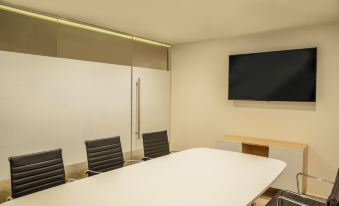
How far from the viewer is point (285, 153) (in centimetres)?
376

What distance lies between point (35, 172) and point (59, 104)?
1466 millimetres

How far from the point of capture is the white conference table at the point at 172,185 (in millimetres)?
1850

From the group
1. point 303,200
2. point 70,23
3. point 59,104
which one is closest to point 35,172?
point 59,104

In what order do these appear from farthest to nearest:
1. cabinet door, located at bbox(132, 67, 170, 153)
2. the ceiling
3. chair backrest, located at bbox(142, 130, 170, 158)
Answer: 1. cabinet door, located at bbox(132, 67, 170, 153)
2. chair backrest, located at bbox(142, 130, 170, 158)
3. the ceiling

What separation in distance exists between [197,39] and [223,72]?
0.81 metres

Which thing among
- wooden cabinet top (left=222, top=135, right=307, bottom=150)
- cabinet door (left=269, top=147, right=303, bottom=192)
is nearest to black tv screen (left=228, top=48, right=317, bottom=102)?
wooden cabinet top (left=222, top=135, right=307, bottom=150)

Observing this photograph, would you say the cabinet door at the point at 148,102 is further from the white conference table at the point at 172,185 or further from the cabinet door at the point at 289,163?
the cabinet door at the point at 289,163

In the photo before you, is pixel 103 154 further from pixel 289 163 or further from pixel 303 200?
pixel 289 163

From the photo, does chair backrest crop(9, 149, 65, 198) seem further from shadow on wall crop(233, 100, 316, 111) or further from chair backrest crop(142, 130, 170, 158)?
shadow on wall crop(233, 100, 316, 111)

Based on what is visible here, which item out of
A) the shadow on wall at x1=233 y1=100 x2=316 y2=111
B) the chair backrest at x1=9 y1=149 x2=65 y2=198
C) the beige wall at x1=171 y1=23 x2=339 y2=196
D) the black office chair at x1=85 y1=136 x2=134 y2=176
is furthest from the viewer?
the shadow on wall at x1=233 y1=100 x2=316 y2=111

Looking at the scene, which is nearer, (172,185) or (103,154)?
(172,185)

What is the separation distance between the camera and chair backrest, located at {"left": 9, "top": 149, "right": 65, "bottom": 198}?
2172 mm

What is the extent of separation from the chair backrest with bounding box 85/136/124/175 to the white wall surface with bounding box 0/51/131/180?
0.98 meters

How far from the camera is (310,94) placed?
3.85 metres
